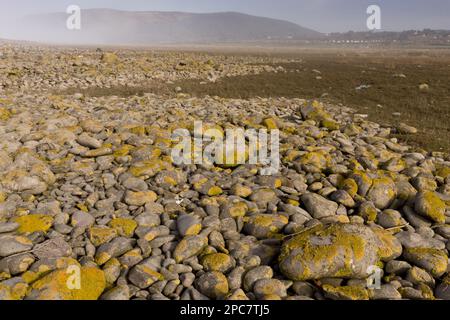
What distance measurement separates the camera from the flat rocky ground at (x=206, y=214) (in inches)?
181

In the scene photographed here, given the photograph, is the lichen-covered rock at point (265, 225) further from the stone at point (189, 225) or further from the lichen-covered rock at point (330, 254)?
the stone at point (189, 225)

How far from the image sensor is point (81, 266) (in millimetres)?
4789

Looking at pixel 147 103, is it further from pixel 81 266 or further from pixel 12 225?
pixel 81 266

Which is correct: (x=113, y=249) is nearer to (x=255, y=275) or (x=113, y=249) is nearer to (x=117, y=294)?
(x=117, y=294)

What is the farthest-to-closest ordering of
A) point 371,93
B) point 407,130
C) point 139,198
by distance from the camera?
point 371,93
point 407,130
point 139,198

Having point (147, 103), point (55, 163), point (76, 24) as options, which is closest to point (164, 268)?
point (55, 163)

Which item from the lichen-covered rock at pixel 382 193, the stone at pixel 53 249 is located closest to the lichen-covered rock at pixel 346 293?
the lichen-covered rock at pixel 382 193

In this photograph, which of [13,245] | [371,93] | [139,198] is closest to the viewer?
[13,245]

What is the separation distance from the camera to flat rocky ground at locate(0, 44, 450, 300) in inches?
181

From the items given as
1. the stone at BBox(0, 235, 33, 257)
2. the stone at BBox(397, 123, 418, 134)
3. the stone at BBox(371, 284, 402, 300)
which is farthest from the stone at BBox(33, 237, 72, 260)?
the stone at BBox(397, 123, 418, 134)

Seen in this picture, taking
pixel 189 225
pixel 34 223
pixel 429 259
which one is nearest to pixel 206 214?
pixel 189 225

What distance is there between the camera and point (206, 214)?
6188 mm

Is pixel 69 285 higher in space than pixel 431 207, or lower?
lower

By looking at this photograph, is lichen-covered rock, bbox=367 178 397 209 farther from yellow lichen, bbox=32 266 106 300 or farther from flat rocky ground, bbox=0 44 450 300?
yellow lichen, bbox=32 266 106 300
